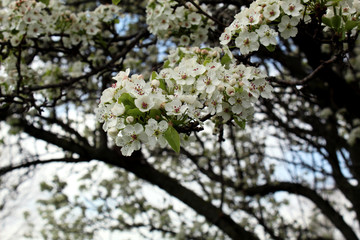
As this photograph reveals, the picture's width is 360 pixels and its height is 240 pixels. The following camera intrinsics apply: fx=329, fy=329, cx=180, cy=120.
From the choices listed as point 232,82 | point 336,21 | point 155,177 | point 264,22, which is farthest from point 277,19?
point 155,177

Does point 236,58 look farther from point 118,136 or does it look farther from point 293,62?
point 293,62

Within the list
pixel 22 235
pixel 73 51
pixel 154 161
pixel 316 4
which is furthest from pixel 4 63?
pixel 22 235

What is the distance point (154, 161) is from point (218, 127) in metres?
4.33

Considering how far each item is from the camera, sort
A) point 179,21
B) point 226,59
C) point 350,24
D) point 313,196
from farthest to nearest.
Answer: point 313,196, point 179,21, point 226,59, point 350,24

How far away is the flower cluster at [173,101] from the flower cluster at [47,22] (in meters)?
1.69

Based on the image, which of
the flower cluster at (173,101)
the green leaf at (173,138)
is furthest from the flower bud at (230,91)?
the green leaf at (173,138)

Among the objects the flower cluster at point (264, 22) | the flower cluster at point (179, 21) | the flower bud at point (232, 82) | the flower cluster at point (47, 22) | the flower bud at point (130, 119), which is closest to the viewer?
the flower bud at point (130, 119)

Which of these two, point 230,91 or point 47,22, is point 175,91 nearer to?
point 230,91

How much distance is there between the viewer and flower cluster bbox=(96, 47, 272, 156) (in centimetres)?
138

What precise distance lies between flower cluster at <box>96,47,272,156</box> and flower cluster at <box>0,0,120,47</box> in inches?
66.5

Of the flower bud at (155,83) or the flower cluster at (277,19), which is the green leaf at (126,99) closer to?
the flower bud at (155,83)

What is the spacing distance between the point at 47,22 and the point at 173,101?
209 cm

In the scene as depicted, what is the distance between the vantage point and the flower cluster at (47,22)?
2.75 metres

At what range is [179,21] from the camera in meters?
2.63
